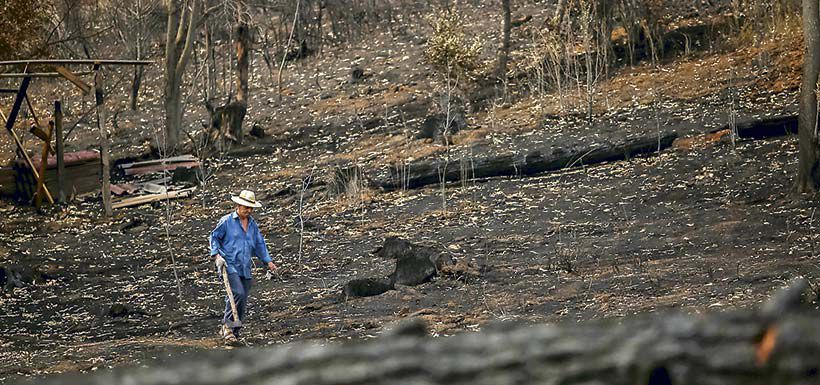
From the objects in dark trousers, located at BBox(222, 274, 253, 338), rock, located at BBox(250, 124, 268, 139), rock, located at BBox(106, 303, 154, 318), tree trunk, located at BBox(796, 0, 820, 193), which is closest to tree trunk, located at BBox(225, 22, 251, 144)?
rock, located at BBox(250, 124, 268, 139)

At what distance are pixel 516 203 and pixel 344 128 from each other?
9.71 metres

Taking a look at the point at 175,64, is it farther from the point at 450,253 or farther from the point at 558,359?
the point at 558,359

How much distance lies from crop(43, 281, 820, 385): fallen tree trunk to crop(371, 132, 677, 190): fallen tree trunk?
1897cm

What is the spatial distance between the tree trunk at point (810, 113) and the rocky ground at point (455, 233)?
34 centimetres

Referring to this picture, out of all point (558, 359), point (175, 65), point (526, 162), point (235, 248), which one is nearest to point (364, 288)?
point (235, 248)

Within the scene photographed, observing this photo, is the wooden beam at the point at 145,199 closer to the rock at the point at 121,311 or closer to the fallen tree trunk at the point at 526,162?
the fallen tree trunk at the point at 526,162

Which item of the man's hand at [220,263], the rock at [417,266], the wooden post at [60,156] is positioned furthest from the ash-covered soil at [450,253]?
the wooden post at [60,156]

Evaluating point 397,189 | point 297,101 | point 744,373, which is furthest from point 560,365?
A: point 297,101

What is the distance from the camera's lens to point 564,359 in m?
0.98

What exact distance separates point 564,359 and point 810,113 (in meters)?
15.8

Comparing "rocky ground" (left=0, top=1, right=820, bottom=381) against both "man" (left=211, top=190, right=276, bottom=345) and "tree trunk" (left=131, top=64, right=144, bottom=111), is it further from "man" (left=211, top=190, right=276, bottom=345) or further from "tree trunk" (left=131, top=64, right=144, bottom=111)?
"tree trunk" (left=131, top=64, right=144, bottom=111)

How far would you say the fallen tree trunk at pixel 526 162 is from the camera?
2020 cm

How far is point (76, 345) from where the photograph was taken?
12094 mm

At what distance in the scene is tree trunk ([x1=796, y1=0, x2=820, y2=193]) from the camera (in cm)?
1585
